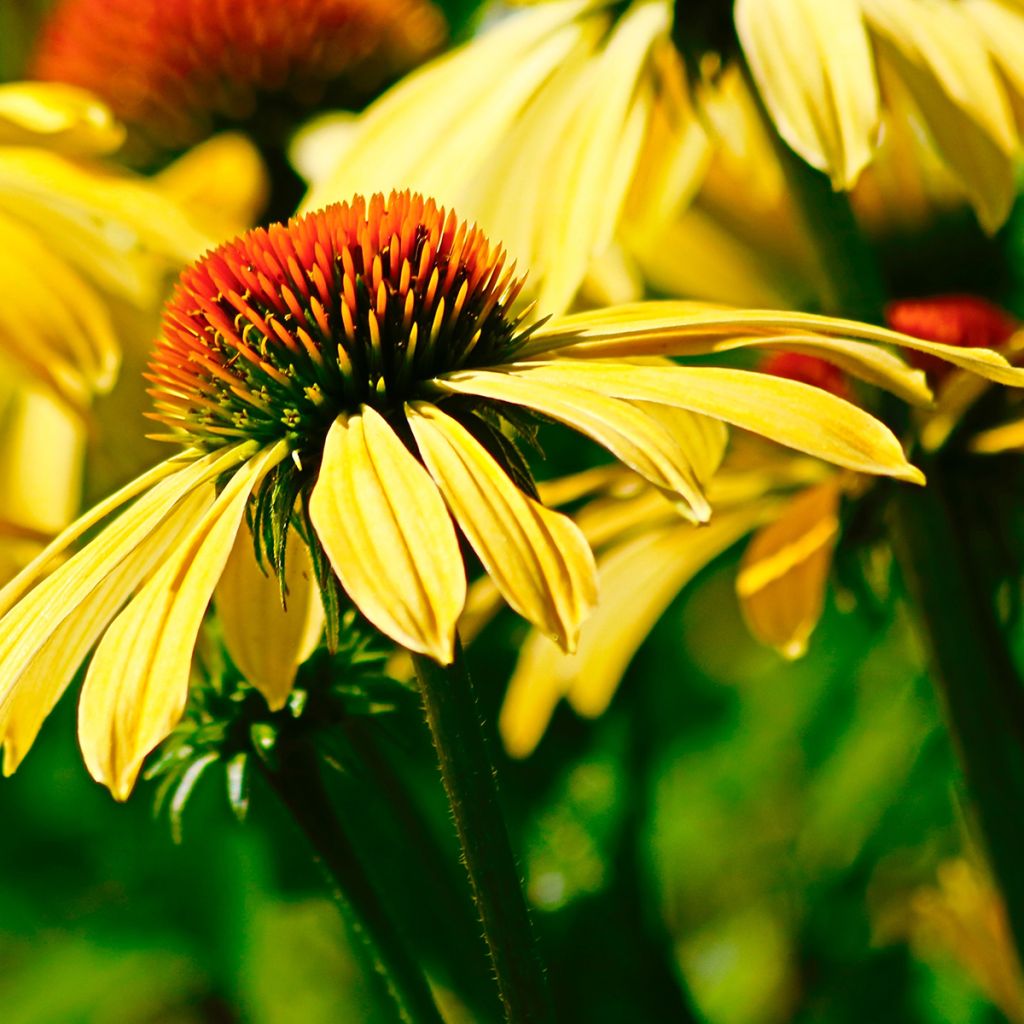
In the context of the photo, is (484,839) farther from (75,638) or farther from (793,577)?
(793,577)

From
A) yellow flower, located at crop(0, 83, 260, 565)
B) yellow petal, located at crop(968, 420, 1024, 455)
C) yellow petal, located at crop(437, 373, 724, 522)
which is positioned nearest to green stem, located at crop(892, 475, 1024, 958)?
yellow petal, located at crop(968, 420, 1024, 455)

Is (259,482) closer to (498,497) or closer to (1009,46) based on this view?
(498,497)

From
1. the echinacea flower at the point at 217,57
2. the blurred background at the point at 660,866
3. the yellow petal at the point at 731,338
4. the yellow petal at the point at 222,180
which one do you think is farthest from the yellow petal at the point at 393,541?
the echinacea flower at the point at 217,57

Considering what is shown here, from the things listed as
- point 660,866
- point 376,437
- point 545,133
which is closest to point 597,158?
point 545,133

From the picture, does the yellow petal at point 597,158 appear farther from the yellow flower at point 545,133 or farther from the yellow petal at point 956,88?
the yellow petal at point 956,88

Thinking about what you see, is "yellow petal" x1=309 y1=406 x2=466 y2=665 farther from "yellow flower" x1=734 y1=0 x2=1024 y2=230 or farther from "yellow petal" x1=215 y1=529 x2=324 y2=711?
"yellow flower" x1=734 y1=0 x2=1024 y2=230

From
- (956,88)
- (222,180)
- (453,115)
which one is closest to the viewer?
(956,88)

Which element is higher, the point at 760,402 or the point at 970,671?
the point at 760,402
